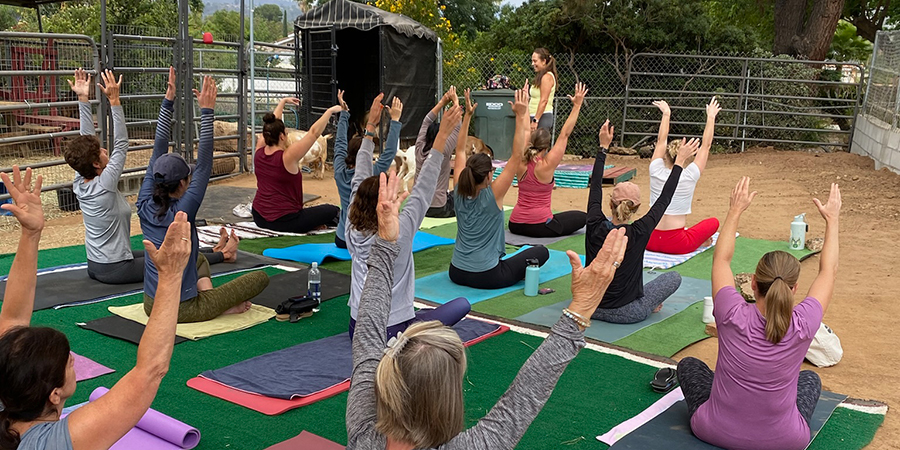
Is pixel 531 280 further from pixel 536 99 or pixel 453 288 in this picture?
pixel 536 99

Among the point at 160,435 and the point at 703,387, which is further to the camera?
the point at 703,387

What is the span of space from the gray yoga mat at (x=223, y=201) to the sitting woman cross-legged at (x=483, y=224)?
3.58m

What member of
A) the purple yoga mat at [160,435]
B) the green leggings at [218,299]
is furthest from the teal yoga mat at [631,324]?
the purple yoga mat at [160,435]

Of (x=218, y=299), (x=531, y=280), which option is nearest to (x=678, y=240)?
(x=531, y=280)

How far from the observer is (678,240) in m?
7.71

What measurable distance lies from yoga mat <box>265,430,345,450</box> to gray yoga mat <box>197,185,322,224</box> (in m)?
5.54

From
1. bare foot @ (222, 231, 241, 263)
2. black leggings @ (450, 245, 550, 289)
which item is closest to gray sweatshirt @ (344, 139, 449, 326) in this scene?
black leggings @ (450, 245, 550, 289)

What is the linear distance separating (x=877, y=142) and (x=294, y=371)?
11.3 meters

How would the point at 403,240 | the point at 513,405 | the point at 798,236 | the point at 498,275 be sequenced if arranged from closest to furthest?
the point at 513,405, the point at 403,240, the point at 498,275, the point at 798,236

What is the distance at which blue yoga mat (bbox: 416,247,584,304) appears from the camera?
6.24 m

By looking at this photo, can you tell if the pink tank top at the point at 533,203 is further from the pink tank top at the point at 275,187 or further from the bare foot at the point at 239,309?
the bare foot at the point at 239,309

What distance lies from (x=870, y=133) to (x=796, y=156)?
49.6 inches

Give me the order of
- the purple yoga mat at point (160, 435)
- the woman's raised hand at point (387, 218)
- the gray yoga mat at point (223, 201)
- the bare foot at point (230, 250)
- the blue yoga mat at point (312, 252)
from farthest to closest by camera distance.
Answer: the gray yoga mat at point (223, 201), the blue yoga mat at point (312, 252), the bare foot at point (230, 250), the purple yoga mat at point (160, 435), the woman's raised hand at point (387, 218)

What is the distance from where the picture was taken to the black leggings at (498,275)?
645 cm
